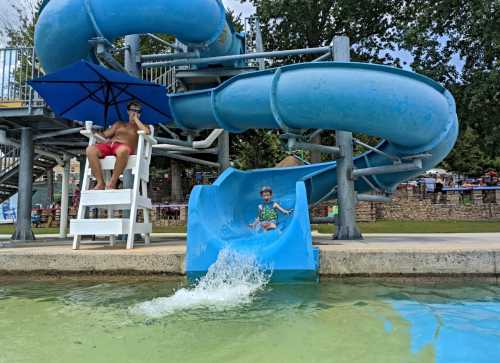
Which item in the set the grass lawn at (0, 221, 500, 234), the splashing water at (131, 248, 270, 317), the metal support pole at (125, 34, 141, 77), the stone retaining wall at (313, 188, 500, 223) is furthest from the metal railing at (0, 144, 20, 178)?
the stone retaining wall at (313, 188, 500, 223)

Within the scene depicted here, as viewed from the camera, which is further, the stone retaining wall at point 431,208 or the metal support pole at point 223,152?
the stone retaining wall at point 431,208

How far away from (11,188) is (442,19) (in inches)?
701

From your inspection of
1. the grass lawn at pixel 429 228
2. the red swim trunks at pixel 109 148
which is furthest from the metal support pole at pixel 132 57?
the grass lawn at pixel 429 228

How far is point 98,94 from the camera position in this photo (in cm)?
670

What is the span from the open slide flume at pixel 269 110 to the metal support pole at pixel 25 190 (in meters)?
3.37

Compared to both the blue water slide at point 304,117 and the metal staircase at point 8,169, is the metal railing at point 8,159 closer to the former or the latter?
the metal staircase at point 8,169

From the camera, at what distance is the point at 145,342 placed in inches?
105

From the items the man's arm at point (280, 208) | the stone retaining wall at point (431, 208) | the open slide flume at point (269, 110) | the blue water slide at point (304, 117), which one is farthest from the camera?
the stone retaining wall at point (431, 208)

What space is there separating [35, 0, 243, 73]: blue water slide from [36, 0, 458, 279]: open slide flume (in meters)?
0.01

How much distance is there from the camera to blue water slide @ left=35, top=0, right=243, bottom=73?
6314 mm

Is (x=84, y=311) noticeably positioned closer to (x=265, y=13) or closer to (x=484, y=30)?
A: (x=484, y=30)

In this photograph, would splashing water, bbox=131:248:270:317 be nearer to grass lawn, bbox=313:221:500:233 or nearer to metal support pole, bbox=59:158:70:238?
metal support pole, bbox=59:158:70:238

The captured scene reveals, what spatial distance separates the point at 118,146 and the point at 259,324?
3.95 m

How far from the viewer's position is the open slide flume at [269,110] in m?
5.01
